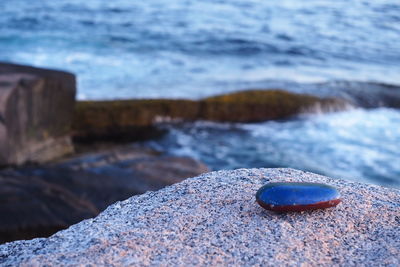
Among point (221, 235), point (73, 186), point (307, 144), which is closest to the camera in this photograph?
point (221, 235)

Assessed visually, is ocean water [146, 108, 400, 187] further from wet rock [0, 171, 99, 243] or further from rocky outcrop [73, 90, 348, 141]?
wet rock [0, 171, 99, 243]

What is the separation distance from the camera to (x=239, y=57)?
37.6 ft

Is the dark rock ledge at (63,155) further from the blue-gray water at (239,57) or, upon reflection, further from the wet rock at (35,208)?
the blue-gray water at (239,57)

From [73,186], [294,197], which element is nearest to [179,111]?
[73,186]

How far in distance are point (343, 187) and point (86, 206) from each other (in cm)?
258

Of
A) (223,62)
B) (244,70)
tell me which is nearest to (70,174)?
(244,70)

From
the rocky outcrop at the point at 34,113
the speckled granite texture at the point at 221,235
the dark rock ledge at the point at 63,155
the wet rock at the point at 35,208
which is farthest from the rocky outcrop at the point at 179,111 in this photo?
the speckled granite texture at the point at 221,235

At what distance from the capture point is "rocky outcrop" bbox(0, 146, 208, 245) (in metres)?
3.97

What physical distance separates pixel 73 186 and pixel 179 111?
348 centimetres

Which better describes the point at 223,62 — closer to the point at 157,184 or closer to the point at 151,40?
the point at 151,40

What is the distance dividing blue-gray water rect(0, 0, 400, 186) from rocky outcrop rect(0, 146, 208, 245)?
157cm

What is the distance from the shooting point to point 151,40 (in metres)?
12.6

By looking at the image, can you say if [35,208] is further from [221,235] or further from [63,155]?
[221,235]

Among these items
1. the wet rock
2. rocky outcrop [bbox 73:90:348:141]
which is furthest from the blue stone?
rocky outcrop [bbox 73:90:348:141]
